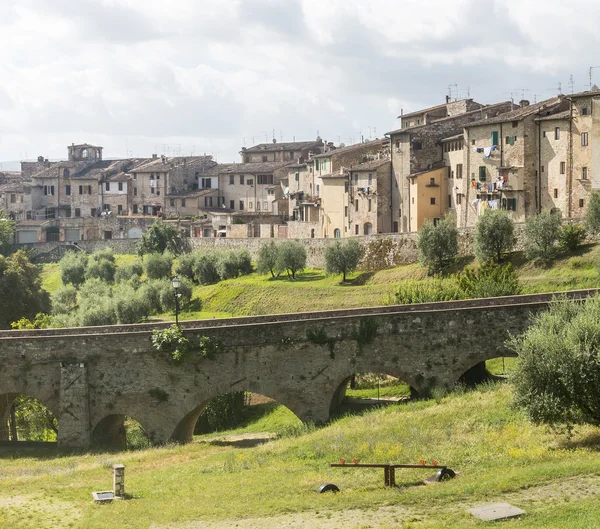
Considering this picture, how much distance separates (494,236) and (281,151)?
204 feet

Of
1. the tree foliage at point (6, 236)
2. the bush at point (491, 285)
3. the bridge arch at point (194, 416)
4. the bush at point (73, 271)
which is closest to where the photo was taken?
the bridge arch at point (194, 416)

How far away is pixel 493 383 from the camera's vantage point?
121ft

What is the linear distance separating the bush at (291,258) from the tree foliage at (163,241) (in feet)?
72.0

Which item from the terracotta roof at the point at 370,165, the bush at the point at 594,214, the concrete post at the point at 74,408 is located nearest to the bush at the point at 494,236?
the bush at the point at 594,214

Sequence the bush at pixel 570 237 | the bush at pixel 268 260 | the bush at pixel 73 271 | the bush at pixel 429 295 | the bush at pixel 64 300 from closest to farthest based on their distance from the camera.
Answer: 1. the bush at pixel 429 295
2. the bush at pixel 570 237
3. the bush at pixel 268 260
4. the bush at pixel 64 300
5. the bush at pixel 73 271

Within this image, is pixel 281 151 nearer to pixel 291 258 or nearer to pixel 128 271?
pixel 128 271

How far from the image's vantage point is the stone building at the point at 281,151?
120000 mm

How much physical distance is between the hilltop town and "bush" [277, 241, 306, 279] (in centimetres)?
870

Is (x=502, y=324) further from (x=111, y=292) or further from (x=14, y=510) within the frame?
(x=111, y=292)

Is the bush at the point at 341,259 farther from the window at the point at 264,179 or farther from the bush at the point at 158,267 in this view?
the window at the point at 264,179

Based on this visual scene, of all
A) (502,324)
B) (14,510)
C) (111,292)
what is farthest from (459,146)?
(14,510)

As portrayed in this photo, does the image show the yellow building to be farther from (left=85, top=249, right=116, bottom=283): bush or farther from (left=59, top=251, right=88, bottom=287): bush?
(left=59, top=251, right=88, bottom=287): bush

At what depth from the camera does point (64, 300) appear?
82.1 metres

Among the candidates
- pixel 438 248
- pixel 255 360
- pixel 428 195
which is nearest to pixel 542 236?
pixel 438 248
